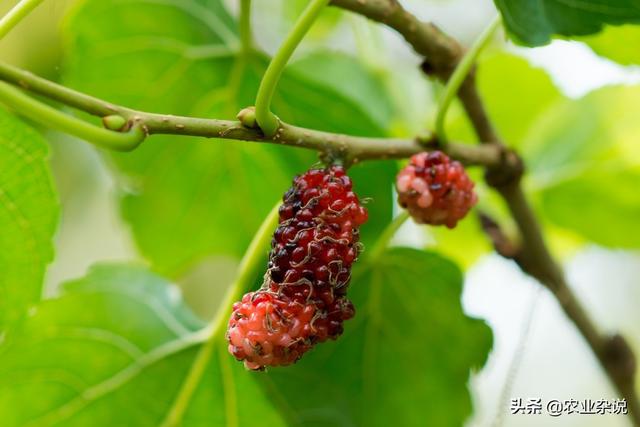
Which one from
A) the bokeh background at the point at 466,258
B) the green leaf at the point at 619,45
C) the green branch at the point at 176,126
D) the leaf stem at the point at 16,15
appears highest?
the leaf stem at the point at 16,15

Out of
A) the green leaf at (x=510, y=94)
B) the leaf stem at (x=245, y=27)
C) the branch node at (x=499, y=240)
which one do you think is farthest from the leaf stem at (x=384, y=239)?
the green leaf at (x=510, y=94)

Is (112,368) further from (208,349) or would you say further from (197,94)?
(197,94)

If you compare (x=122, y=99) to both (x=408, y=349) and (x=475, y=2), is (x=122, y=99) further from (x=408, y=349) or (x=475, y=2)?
(x=475, y=2)

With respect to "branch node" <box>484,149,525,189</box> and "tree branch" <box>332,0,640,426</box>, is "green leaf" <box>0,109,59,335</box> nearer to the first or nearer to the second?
"tree branch" <box>332,0,640,426</box>

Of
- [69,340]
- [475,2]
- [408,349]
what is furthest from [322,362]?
[475,2]

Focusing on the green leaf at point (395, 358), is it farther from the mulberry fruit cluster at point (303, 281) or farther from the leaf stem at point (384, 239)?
the mulberry fruit cluster at point (303, 281)
